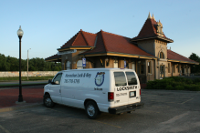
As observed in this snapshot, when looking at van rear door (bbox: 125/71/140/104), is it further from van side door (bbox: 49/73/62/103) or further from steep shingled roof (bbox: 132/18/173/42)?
steep shingled roof (bbox: 132/18/173/42)

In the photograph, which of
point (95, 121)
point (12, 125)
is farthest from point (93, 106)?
point (12, 125)

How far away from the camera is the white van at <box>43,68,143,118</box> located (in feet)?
20.8

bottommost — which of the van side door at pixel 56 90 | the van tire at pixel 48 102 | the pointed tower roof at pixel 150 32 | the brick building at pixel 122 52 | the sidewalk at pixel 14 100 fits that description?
the sidewalk at pixel 14 100

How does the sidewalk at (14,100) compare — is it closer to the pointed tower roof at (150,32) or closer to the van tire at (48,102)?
the van tire at (48,102)

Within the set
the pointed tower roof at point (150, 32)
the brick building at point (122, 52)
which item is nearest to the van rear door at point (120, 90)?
the brick building at point (122, 52)

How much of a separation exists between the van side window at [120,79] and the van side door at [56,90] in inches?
→ 130

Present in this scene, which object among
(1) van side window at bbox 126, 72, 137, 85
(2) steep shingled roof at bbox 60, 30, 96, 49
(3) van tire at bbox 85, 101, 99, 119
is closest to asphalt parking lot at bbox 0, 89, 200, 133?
(3) van tire at bbox 85, 101, 99, 119

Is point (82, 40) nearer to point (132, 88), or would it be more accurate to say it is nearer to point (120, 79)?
point (132, 88)

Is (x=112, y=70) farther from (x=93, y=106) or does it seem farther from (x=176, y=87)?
(x=176, y=87)

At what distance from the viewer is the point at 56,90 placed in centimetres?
862

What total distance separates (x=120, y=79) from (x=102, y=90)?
0.84 meters

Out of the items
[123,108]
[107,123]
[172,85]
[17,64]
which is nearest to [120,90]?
[123,108]

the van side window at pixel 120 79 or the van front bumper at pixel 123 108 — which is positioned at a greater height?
the van side window at pixel 120 79

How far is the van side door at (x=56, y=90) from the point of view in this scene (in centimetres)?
850
